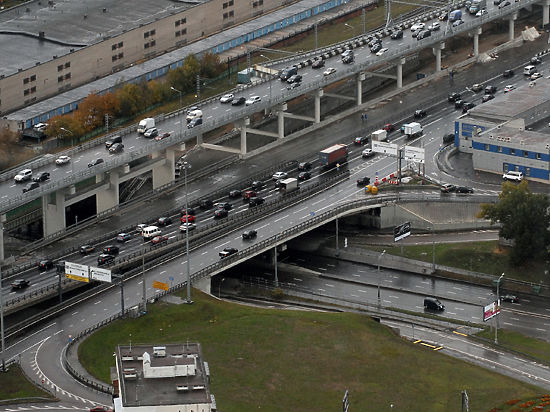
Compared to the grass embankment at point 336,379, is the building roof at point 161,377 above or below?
above

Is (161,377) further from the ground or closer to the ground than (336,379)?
further from the ground

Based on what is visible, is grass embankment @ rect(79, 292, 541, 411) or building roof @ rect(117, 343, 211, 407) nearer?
building roof @ rect(117, 343, 211, 407)

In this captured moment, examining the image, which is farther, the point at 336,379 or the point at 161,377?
the point at 336,379

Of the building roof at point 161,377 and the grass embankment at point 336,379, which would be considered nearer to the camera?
the building roof at point 161,377

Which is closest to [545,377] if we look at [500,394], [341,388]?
[500,394]

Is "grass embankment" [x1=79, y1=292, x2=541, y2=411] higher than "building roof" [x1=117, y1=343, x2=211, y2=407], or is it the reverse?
"building roof" [x1=117, y1=343, x2=211, y2=407]

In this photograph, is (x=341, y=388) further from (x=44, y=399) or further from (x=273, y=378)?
(x=44, y=399)

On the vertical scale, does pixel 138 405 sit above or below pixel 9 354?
above

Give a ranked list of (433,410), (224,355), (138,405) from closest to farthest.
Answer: (138,405)
(433,410)
(224,355)
